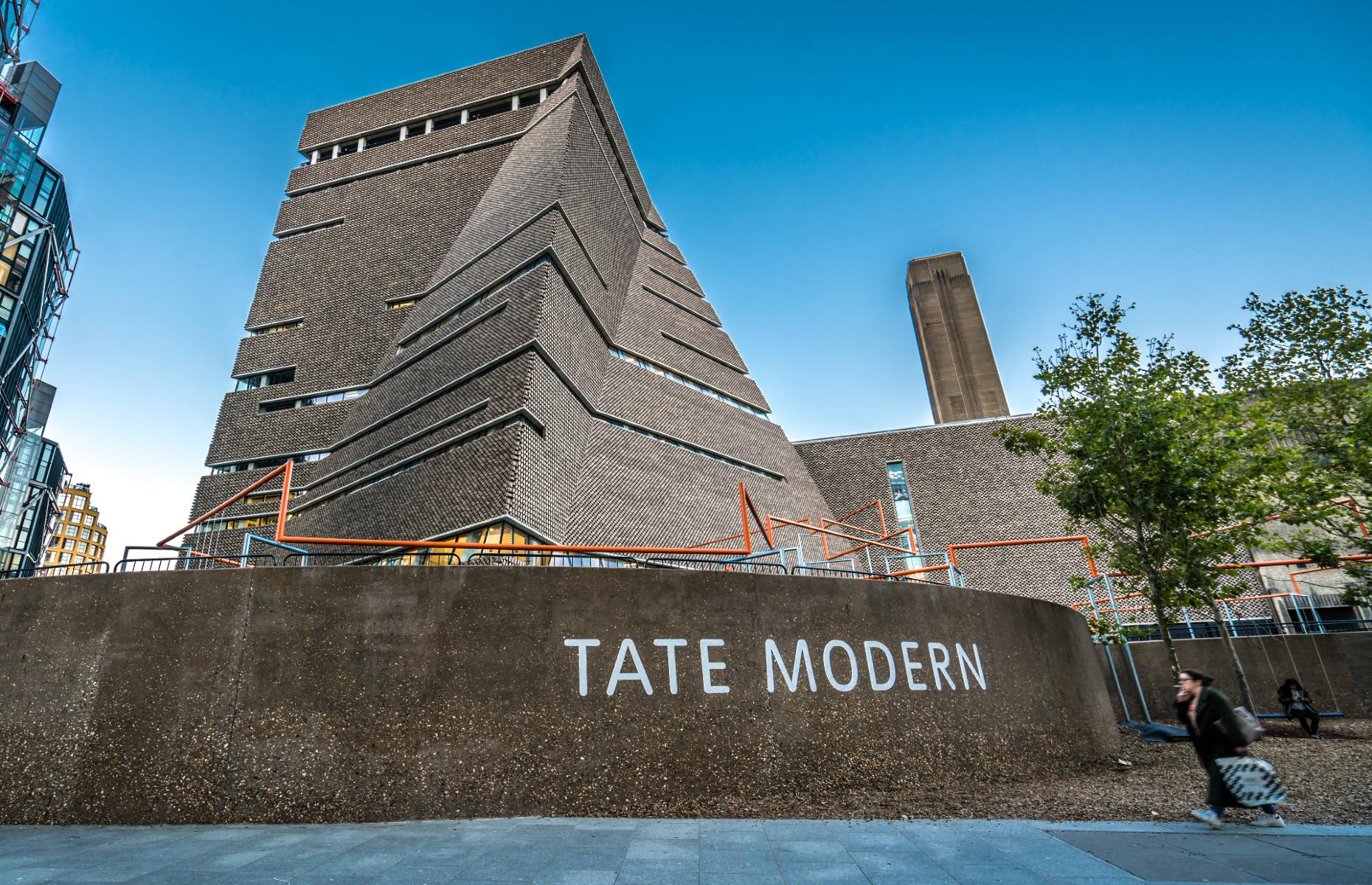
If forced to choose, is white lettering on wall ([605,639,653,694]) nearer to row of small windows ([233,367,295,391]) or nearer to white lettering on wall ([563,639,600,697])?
white lettering on wall ([563,639,600,697])

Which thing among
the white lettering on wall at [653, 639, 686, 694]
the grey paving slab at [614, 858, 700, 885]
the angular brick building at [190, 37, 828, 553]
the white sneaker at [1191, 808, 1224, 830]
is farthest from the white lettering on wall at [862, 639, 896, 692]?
the angular brick building at [190, 37, 828, 553]

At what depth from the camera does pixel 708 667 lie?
310 inches

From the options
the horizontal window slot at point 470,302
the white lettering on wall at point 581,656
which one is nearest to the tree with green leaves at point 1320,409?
the white lettering on wall at point 581,656

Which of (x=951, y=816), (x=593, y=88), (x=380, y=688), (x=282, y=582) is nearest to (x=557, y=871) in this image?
(x=380, y=688)

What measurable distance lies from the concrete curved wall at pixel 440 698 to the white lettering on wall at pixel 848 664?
0.04m

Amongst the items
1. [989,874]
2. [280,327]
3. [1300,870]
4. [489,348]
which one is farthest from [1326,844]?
[280,327]

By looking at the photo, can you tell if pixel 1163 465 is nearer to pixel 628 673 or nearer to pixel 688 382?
pixel 628 673

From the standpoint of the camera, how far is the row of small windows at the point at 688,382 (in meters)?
32.4

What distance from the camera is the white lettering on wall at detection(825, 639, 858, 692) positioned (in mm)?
8195

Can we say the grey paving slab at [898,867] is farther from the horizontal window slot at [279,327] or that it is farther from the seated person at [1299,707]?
the horizontal window slot at [279,327]

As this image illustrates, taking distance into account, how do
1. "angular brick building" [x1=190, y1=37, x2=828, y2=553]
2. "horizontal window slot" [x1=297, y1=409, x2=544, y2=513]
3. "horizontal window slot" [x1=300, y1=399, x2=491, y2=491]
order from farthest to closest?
1. "horizontal window slot" [x1=300, y1=399, x2=491, y2=491]
2. "angular brick building" [x1=190, y1=37, x2=828, y2=553]
3. "horizontal window slot" [x1=297, y1=409, x2=544, y2=513]

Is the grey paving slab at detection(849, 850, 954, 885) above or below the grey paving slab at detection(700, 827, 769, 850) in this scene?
below

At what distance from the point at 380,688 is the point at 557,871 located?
323 cm

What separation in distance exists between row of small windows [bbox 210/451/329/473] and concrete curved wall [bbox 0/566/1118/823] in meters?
28.4
